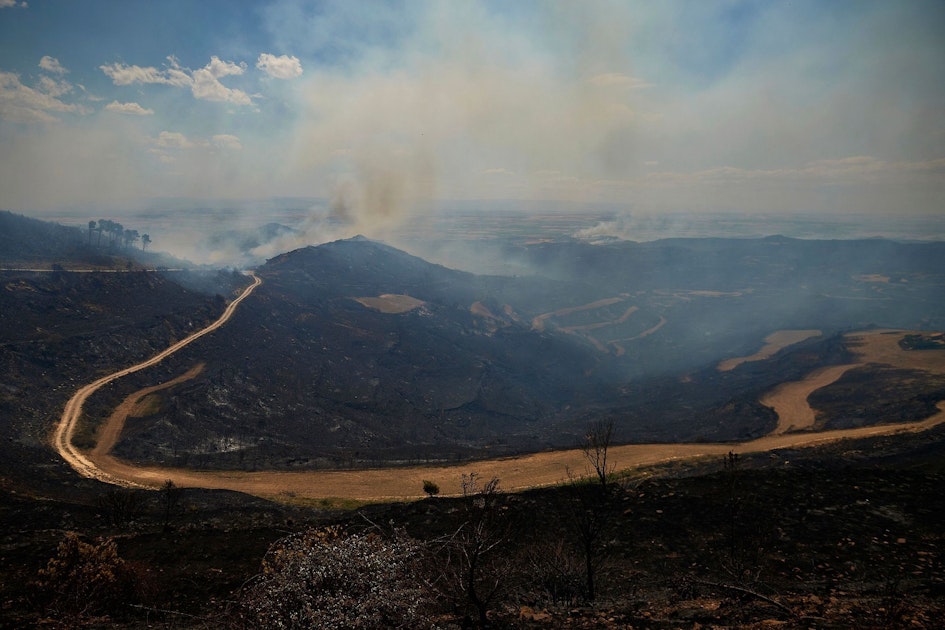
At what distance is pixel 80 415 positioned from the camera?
1746 inches

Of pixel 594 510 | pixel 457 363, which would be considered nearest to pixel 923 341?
pixel 457 363

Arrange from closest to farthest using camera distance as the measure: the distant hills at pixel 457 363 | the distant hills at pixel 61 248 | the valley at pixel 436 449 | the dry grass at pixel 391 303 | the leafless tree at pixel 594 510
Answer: the valley at pixel 436 449 → the leafless tree at pixel 594 510 → the distant hills at pixel 457 363 → the distant hills at pixel 61 248 → the dry grass at pixel 391 303

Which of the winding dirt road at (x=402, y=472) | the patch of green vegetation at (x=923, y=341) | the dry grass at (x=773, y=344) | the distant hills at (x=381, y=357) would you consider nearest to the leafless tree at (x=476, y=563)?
the winding dirt road at (x=402, y=472)

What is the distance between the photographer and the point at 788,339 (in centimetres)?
11681

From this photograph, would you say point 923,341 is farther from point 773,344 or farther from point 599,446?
point 599,446

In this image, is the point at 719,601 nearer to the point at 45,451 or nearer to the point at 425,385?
the point at 45,451

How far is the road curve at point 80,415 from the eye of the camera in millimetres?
34375

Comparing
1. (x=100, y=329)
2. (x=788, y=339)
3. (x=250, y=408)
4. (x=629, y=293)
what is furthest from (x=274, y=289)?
(x=629, y=293)

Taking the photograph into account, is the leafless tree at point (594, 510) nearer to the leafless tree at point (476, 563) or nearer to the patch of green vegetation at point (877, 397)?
the leafless tree at point (476, 563)

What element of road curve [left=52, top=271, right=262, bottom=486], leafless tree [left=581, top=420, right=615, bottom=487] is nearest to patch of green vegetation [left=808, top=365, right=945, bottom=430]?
leafless tree [left=581, top=420, right=615, bottom=487]

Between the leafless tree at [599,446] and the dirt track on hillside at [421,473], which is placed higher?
the leafless tree at [599,446]

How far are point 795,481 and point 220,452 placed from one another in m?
41.6

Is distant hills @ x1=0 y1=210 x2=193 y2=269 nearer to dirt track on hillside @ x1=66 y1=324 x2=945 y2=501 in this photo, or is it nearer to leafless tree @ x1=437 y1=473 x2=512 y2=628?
dirt track on hillside @ x1=66 y1=324 x2=945 y2=501

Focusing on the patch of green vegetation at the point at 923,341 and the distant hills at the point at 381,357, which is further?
the patch of green vegetation at the point at 923,341
